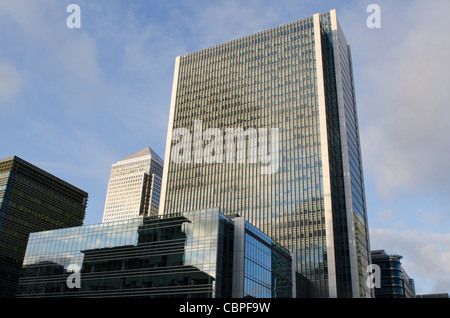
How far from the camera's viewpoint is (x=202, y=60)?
6329 inches

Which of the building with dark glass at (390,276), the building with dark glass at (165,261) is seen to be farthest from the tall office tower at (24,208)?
the building with dark glass at (390,276)

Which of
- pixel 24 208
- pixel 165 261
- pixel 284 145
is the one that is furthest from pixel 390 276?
pixel 24 208

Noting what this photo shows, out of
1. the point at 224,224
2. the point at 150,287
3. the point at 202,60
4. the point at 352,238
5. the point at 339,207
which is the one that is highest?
the point at 202,60

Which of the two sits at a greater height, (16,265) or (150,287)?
(16,265)

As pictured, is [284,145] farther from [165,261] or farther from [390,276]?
[390,276]

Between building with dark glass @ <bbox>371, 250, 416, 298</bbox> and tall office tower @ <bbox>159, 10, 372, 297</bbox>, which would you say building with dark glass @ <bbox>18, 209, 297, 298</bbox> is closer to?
tall office tower @ <bbox>159, 10, 372, 297</bbox>

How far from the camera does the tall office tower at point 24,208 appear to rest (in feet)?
420

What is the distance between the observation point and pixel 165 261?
7294cm

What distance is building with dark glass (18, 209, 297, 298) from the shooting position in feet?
231

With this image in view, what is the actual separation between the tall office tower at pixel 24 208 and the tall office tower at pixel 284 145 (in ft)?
127

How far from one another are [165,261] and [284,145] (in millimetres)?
67163
